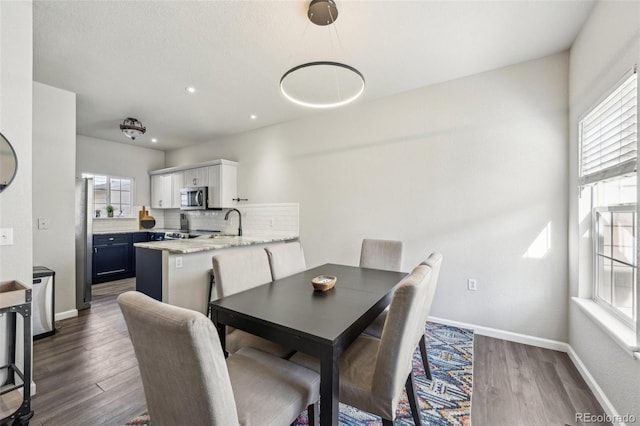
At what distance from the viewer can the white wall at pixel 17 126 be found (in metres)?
1.72

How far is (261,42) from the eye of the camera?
2.34 m

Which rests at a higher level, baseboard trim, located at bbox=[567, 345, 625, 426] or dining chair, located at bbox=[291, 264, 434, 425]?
dining chair, located at bbox=[291, 264, 434, 425]

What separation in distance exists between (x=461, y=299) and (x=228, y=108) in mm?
3832

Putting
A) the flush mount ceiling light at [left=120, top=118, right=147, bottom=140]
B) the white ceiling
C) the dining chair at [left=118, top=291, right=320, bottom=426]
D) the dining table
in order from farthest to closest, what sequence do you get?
the flush mount ceiling light at [left=120, top=118, right=147, bottom=140], the white ceiling, the dining table, the dining chair at [left=118, top=291, right=320, bottom=426]

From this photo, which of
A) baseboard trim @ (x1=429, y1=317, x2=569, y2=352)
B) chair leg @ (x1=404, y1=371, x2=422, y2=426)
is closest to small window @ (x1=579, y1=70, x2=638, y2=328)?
baseboard trim @ (x1=429, y1=317, x2=569, y2=352)

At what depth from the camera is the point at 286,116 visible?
4145mm

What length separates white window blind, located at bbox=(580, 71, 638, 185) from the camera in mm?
1543

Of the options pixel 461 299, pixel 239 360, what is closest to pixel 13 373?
pixel 239 360

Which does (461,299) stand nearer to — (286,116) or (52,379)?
(286,116)

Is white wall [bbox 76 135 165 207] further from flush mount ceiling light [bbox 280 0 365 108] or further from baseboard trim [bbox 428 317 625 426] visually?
baseboard trim [bbox 428 317 625 426]

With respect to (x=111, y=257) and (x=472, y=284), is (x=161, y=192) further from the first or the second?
(x=472, y=284)

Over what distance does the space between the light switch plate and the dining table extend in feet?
4.80

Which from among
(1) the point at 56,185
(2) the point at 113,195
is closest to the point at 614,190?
(1) the point at 56,185

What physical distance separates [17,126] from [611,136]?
12.9 feet
